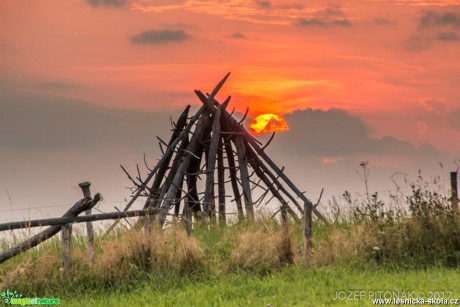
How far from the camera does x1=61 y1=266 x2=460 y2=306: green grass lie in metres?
11.6

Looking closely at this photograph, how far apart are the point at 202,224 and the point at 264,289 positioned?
25.0ft

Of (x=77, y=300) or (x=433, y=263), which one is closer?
(x=77, y=300)

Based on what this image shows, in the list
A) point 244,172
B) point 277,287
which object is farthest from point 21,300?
point 244,172

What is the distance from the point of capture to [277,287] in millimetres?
12391

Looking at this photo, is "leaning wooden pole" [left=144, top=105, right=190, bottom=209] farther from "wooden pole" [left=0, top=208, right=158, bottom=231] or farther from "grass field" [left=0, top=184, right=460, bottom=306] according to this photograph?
"wooden pole" [left=0, top=208, right=158, bottom=231]

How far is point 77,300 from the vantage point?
12.4 m

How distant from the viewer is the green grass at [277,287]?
11586mm

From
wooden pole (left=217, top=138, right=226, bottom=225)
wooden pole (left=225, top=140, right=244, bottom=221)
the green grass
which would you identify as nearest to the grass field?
the green grass

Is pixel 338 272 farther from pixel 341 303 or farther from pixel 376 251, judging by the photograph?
pixel 341 303

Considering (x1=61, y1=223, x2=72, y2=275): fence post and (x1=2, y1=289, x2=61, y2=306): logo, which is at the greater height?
(x1=61, y1=223, x2=72, y2=275): fence post

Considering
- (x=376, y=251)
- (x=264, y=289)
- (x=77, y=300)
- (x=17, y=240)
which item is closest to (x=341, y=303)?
(x=264, y=289)

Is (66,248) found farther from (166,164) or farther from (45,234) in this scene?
(166,164)

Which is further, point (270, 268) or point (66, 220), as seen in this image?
point (270, 268)

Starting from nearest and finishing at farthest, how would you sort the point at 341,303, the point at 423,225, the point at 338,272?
the point at 341,303
the point at 338,272
the point at 423,225
